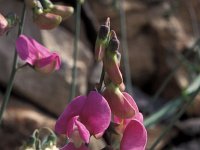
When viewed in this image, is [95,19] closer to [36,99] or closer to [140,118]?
[36,99]

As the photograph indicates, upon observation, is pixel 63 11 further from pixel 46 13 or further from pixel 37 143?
pixel 37 143

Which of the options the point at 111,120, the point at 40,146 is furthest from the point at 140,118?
the point at 40,146

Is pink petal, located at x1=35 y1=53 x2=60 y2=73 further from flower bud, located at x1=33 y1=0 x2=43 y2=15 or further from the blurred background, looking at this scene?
the blurred background

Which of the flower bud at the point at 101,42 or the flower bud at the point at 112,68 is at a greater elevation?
the flower bud at the point at 101,42

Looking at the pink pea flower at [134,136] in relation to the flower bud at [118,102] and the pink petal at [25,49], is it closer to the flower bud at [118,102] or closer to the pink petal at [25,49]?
the flower bud at [118,102]

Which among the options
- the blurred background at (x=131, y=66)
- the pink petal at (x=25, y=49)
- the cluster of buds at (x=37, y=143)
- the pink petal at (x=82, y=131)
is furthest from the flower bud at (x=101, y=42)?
the blurred background at (x=131, y=66)

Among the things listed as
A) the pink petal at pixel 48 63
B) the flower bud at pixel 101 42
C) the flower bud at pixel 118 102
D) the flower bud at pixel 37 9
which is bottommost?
the pink petal at pixel 48 63
